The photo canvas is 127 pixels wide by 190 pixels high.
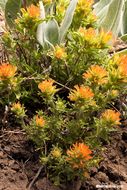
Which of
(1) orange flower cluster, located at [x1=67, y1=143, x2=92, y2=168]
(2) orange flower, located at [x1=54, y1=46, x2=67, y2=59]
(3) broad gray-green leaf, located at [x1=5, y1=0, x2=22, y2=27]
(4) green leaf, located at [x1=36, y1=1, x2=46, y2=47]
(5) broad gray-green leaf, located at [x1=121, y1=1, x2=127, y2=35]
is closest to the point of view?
(1) orange flower cluster, located at [x1=67, y1=143, x2=92, y2=168]

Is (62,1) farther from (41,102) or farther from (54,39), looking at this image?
(41,102)

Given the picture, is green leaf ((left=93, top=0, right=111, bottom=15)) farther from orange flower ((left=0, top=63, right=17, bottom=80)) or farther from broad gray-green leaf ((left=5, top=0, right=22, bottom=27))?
orange flower ((left=0, top=63, right=17, bottom=80))

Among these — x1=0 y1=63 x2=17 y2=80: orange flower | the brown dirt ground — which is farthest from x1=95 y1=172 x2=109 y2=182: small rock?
x1=0 y1=63 x2=17 y2=80: orange flower

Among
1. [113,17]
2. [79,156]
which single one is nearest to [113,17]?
[113,17]

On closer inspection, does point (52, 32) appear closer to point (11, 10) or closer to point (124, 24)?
point (11, 10)

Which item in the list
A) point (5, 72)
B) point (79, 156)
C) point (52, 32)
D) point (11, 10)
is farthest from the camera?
point (11, 10)
